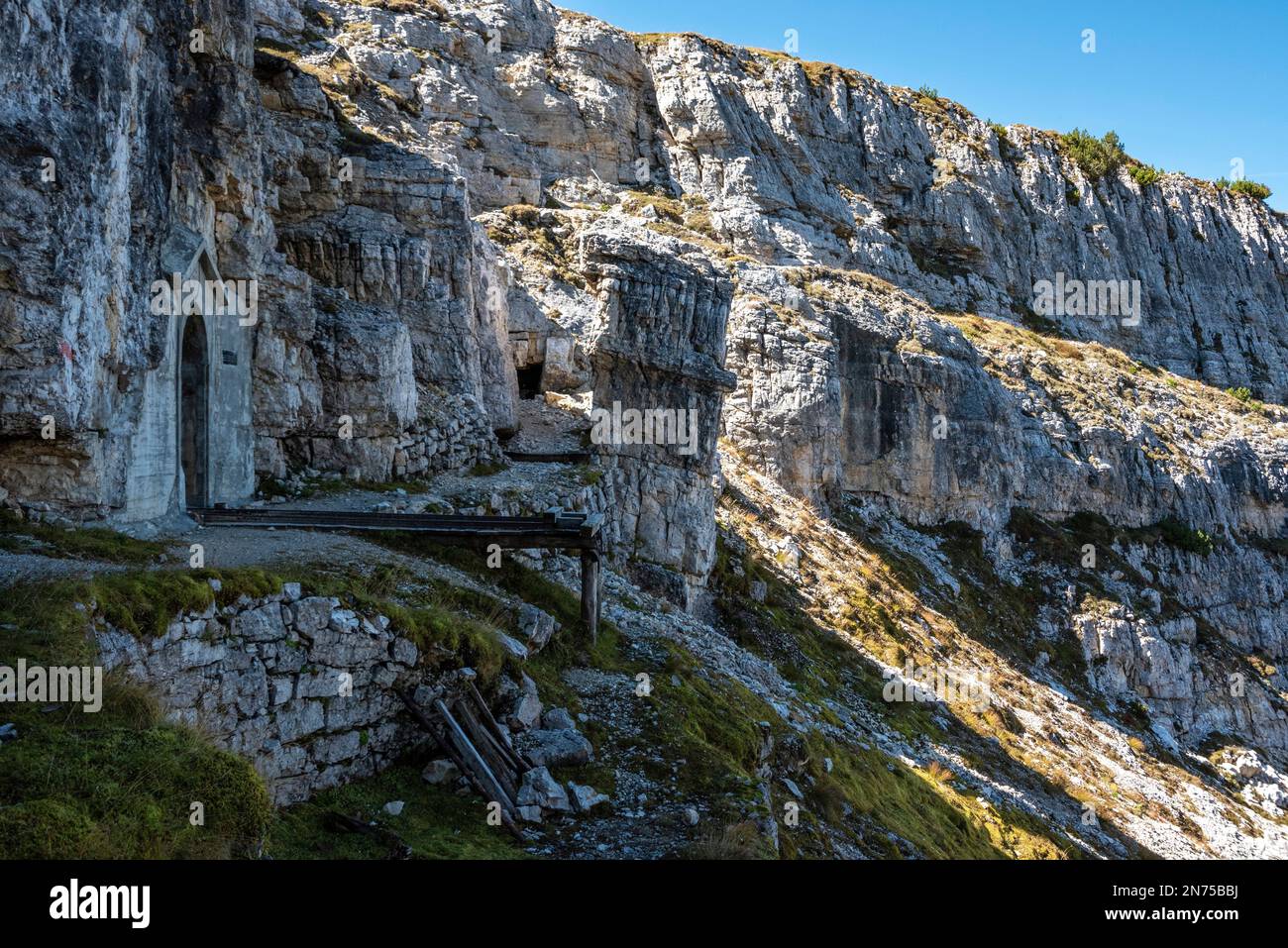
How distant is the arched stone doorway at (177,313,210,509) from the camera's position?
18.3 metres

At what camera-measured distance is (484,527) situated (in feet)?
55.3

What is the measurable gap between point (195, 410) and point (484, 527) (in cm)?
673

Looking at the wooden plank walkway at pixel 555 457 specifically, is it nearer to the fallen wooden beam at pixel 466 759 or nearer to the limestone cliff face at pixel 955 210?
the fallen wooden beam at pixel 466 759

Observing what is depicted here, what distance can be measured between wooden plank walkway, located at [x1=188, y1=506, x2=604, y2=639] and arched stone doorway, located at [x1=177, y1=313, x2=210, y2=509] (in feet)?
5.26

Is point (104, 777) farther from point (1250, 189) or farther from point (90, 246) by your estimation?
point (1250, 189)

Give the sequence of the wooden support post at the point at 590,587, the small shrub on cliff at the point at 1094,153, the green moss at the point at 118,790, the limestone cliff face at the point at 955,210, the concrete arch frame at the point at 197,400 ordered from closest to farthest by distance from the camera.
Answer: the green moss at the point at 118,790 < the wooden support post at the point at 590,587 < the concrete arch frame at the point at 197,400 < the limestone cliff face at the point at 955,210 < the small shrub on cliff at the point at 1094,153

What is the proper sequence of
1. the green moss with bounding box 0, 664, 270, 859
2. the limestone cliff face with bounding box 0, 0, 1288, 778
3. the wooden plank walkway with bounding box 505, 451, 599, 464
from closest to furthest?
1. the green moss with bounding box 0, 664, 270, 859
2. the limestone cliff face with bounding box 0, 0, 1288, 778
3. the wooden plank walkway with bounding box 505, 451, 599, 464

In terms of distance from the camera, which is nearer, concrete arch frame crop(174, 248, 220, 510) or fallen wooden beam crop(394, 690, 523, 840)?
fallen wooden beam crop(394, 690, 523, 840)

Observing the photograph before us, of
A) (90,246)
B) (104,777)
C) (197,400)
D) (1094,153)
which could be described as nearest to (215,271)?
(197,400)

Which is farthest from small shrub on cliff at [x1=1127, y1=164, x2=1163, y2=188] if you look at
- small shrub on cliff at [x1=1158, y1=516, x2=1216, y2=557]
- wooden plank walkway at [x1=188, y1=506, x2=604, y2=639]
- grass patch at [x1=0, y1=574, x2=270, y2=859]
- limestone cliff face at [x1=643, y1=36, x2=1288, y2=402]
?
grass patch at [x1=0, y1=574, x2=270, y2=859]

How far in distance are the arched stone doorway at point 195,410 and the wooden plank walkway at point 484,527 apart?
1602 mm

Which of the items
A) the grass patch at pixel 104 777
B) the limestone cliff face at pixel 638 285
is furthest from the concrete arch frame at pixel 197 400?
the grass patch at pixel 104 777

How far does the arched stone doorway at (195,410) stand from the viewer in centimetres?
1828

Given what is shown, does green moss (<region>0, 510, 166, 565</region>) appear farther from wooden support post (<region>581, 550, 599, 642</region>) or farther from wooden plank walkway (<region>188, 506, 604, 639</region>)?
wooden support post (<region>581, 550, 599, 642</region>)
